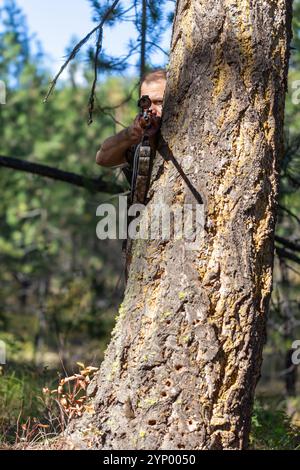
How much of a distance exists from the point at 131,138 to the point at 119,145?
126 mm

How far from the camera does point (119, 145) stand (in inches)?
154

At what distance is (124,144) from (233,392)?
147cm

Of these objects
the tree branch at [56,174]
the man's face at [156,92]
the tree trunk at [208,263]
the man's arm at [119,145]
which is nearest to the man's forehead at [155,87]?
the man's face at [156,92]

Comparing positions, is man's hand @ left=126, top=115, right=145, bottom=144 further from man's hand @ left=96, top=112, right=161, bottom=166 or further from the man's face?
the man's face

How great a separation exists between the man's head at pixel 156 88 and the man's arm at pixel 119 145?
0.29 meters

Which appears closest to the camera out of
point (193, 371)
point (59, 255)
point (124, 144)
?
point (193, 371)

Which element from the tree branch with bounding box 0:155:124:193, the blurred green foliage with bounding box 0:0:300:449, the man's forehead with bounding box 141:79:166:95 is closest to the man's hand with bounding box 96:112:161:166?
the man's forehead with bounding box 141:79:166:95

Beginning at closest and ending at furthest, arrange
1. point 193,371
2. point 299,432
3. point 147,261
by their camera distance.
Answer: point 193,371 < point 147,261 < point 299,432

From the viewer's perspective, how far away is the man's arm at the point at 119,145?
3.74 m

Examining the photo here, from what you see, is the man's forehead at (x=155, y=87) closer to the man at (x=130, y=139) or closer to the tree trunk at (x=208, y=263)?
the man at (x=130, y=139)

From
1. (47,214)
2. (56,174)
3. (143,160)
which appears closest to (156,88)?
(143,160)

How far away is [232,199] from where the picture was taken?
333 cm

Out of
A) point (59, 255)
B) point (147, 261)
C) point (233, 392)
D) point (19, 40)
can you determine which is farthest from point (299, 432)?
point (59, 255)

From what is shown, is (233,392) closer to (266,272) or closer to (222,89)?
(266,272)
